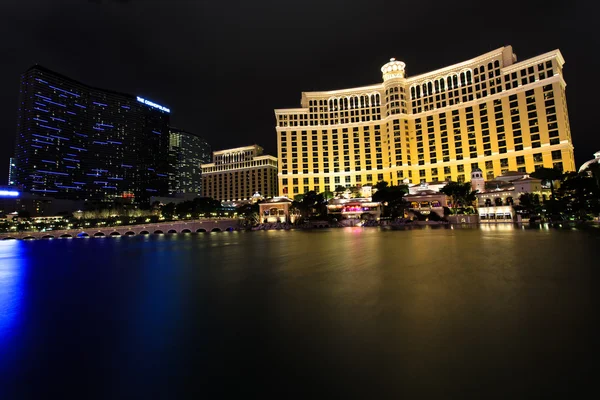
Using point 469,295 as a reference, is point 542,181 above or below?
above

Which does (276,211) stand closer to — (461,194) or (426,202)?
(426,202)

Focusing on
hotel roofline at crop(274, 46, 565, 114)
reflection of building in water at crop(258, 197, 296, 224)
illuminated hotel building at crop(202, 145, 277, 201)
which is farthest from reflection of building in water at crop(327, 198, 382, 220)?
illuminated hotel building at crop(202, 145, 277, 201)

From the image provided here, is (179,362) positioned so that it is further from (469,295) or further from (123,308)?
(469,295)

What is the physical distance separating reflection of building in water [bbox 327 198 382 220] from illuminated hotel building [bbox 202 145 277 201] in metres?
68.3

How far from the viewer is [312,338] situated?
244 inches

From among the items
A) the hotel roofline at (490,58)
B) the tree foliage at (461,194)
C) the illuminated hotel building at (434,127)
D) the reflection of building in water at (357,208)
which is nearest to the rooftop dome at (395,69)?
the illuminated hotel building at (434,127)

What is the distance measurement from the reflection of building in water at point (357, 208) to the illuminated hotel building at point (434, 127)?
67.7ft

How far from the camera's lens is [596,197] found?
49.0 m

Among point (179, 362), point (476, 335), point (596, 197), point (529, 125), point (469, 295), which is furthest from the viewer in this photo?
point (529, 125)

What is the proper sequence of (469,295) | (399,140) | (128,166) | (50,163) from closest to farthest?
(469,295) → (399,140) → (50,163) → (128,166)

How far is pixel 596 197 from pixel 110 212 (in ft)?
467

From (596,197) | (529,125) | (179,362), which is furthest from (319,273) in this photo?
(529,125)

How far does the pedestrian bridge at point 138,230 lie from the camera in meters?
96.2

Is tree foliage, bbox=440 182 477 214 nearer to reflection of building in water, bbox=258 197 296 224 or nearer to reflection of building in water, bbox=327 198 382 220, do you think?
reflection of building in water, bbox=327 198 382 220
